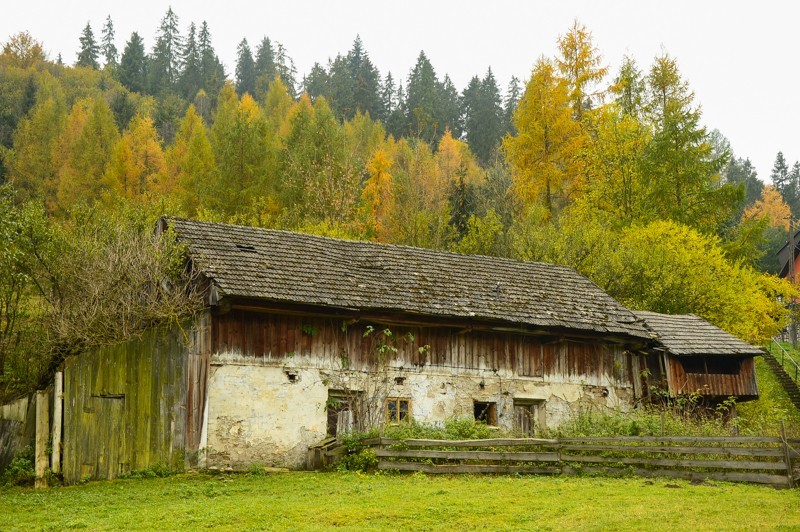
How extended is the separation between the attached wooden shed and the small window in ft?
27.9

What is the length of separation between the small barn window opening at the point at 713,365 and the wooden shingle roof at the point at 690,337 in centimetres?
52

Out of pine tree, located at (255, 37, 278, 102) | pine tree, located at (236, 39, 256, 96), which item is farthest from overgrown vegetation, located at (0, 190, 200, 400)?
pine tree, located at (236, 39, 256, 96)

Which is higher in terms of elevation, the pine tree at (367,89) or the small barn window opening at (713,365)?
the pine tree at (367,89)

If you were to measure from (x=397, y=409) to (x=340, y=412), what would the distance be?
1.51 meters

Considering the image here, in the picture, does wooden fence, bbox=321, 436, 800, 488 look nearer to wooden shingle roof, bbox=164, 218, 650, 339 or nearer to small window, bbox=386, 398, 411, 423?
small window, bbox=386, 398, 411, 423

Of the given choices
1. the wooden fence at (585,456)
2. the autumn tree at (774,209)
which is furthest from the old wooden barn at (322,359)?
the autumn tree at (774,209)

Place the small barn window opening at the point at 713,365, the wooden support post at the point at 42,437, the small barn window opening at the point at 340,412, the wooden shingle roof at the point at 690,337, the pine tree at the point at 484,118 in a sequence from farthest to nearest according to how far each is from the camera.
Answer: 1. the pine tree at the point at 484,118
2. the small barn window opening at the point at 713,365
3. the wooden shingle roof at the point at 690,337
4. the small barn window opening at the point at 340,412
5. the wooden support post at the point at 42,437

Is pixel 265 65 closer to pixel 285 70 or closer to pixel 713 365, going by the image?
pixel 285 70

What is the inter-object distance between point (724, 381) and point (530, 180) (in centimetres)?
1652

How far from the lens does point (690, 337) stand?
27547 millimetres

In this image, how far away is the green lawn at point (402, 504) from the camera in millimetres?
12609

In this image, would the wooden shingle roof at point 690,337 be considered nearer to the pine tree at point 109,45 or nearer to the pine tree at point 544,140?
the pine tree at point 544,140

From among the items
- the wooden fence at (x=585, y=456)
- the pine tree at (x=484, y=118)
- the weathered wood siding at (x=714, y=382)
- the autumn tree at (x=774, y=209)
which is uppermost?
the pine tree at (x=484, y=118)

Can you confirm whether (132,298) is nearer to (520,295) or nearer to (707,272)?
(520,295)
